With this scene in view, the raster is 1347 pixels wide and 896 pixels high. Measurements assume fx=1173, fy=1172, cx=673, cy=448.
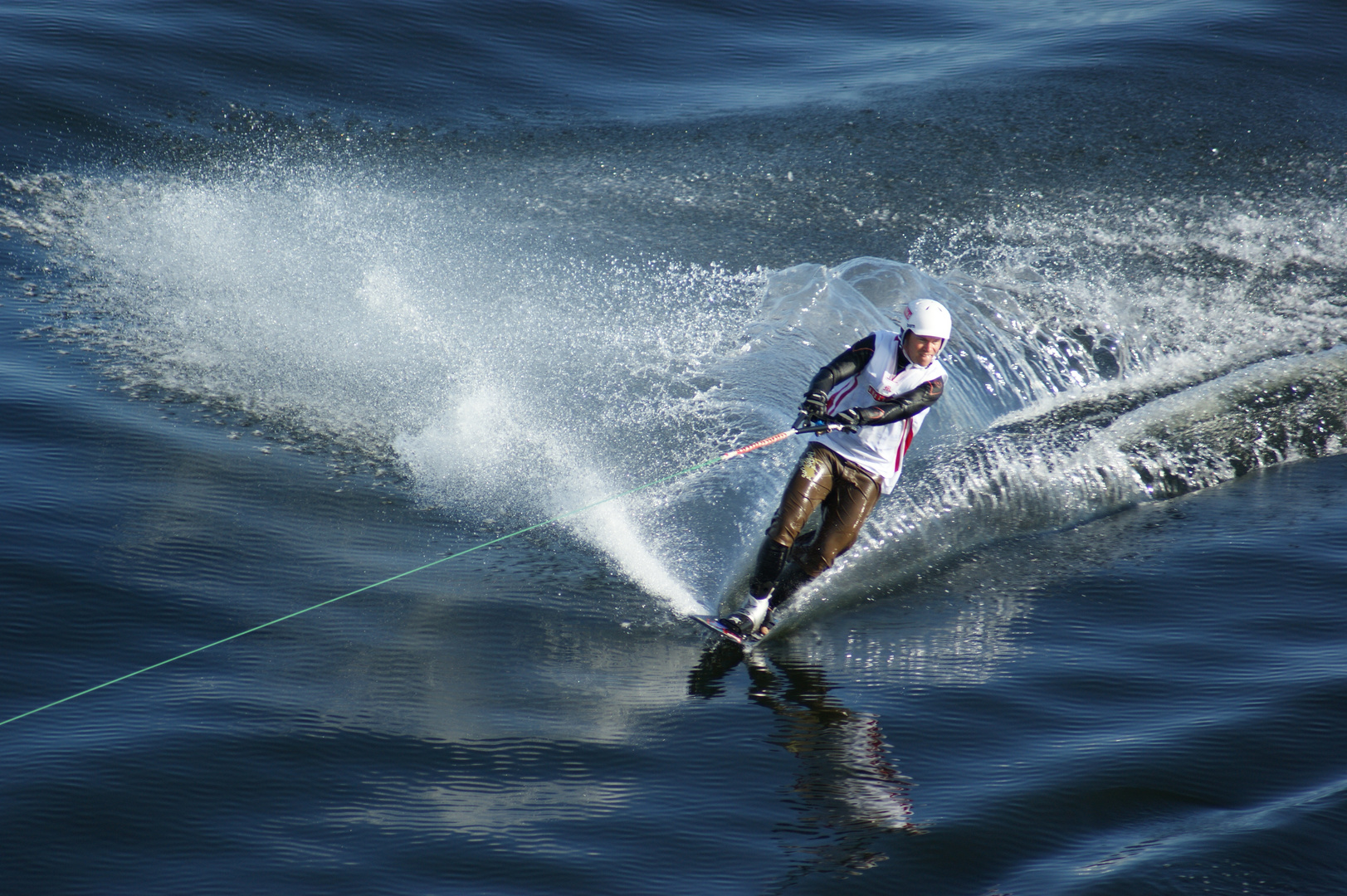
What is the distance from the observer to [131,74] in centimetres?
1326

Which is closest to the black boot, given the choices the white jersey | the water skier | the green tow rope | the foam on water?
the water skier

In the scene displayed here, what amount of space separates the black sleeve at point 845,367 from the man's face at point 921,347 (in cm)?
22

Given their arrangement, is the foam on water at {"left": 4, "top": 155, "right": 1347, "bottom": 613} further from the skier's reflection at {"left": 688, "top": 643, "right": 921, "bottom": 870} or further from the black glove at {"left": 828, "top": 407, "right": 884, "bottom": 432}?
the black glove at {"left": 828, "top": 407, "right": 884, "bottom": 432}

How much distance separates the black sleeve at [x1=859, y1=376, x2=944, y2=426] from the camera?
6.54 m

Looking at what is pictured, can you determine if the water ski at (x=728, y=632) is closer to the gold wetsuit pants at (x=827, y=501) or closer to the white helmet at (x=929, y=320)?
the gold wetsuit pants at (x=827, y=501)

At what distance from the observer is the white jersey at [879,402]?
6.70 meters

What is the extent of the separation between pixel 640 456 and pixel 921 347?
236 centimetres

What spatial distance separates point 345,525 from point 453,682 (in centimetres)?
169

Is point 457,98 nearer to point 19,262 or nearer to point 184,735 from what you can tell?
point 19,262

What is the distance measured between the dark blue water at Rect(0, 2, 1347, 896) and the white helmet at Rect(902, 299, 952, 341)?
172 cm

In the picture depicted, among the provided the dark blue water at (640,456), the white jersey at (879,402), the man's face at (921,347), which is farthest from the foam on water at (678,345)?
the man's face at (921,347)

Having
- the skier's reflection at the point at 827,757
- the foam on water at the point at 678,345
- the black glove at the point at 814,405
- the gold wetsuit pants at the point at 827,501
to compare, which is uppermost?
the foam on water at the point at 678,345

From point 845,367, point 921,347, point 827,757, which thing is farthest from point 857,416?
point 827,757

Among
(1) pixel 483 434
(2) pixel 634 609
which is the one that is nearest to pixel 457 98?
(1) pixel 483 434
